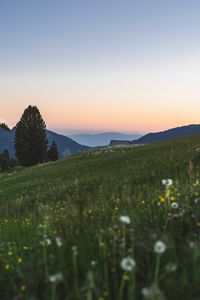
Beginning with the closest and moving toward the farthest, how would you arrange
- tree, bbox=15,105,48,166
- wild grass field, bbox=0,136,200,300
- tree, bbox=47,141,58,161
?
wild grass field, bbox=0,136,200,300 < tree, bbox=15,105,48,166 < tree, bbox=47,141,58,161

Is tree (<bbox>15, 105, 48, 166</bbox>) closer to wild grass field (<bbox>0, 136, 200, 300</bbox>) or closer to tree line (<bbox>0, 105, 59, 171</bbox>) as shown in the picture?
tree line (<bbox>0, 105, 59, 171</bbox>)

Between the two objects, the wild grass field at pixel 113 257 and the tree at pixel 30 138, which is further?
the tree at pixel 30 138

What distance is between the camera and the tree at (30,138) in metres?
99.4

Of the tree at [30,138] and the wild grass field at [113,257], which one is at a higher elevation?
the tree at [30,138]

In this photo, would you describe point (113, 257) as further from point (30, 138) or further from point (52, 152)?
point (52, 152)

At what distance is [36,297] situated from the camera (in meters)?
5.49

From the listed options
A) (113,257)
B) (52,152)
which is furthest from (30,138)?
(113,257)

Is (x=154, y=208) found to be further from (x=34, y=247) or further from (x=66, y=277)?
(x=66, y=277)

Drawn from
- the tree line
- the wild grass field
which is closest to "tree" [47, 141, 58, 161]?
the tree line

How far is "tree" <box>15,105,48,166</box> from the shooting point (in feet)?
326

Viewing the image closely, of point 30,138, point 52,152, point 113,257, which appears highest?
point 30,138

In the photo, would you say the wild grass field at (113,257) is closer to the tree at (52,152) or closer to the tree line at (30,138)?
the tree line at (30,138)

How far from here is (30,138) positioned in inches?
3979

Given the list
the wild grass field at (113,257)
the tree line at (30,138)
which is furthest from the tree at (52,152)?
the wild grass field at (113,257)
